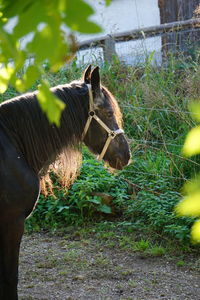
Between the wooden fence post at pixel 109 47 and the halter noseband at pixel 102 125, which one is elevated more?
the halter noseband at pixel 102 125

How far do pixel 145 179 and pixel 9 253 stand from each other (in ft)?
8.73

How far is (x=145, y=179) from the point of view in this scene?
228 inches

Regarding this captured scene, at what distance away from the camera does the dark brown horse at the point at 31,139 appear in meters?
3.27

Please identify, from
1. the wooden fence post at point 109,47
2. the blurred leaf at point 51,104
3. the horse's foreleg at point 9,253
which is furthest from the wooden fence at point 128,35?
the blurred leaf at point 51,104

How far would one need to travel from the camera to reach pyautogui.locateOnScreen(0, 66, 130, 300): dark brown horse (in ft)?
10.7

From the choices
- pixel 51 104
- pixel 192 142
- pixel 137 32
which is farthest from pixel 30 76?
pixel 137 32

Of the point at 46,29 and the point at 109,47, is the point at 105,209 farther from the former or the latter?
the point at 46,29

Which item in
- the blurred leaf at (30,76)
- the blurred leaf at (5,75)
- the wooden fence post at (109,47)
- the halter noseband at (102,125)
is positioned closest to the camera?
the blurred leaf at (30,76)

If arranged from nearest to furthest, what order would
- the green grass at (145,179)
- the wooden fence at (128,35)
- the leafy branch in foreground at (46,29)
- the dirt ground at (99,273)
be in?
the leafy branch in foreground at (46,29) < the dirt ground at (99,273) < the green grass at (145,179) < the wooden fence at (128,35)

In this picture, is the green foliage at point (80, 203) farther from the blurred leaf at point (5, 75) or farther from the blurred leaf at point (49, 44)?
the blurred leaf at point (49, 44)

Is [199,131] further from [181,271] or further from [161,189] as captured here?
[161,189]

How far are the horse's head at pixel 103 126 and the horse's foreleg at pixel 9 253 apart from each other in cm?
84

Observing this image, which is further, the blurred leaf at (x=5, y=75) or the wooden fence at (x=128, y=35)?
the wooden fence at (x=128, y=35)

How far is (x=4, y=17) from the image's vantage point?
105 cm
